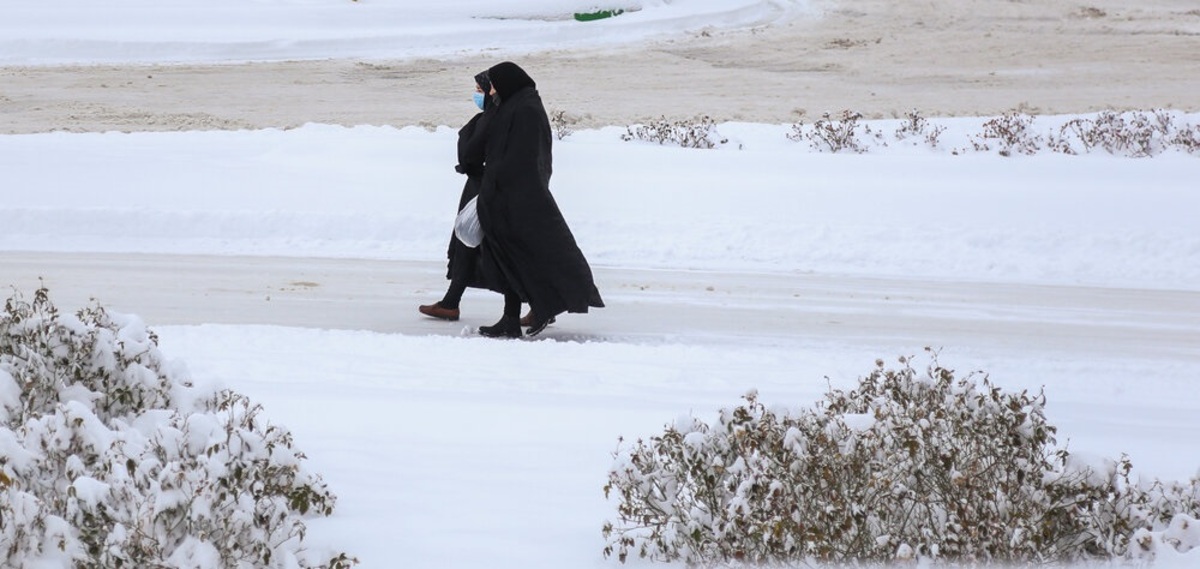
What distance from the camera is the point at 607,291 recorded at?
10.7 meters

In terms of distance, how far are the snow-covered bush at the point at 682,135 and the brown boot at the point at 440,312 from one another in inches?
330

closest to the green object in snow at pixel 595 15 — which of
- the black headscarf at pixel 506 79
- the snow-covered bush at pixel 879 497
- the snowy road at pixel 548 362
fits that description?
the snowy road at pixel 548 362

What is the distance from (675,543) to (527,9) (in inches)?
1182

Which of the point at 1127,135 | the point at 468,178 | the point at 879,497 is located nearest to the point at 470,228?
the point at 468,178

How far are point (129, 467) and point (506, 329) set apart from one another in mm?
4749

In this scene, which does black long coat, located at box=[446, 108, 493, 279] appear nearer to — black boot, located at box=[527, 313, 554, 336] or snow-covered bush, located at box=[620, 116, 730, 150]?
black boot, located at box=[527, 313, 554, 336]

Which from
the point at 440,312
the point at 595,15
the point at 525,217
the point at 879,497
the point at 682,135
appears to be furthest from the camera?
the point at 595,15

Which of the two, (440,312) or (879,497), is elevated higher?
(879,497)

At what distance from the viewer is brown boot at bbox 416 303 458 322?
9.38m

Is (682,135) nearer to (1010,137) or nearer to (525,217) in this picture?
(1010,137)

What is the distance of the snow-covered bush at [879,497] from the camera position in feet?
14.2

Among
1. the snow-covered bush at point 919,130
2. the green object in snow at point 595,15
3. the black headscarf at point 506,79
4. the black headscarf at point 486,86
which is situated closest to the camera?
the black headscarf at point 506,79

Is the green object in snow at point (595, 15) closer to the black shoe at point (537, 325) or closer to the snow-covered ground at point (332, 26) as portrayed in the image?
the snow-covered ground at point (332, 26)

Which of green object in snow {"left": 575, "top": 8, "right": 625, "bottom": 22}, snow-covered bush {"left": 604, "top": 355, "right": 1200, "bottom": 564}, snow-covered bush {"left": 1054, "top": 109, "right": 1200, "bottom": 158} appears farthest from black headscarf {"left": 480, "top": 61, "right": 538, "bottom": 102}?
green object in snow {"left": 575, "top": 8, "right": 625, "bottom": 22}
